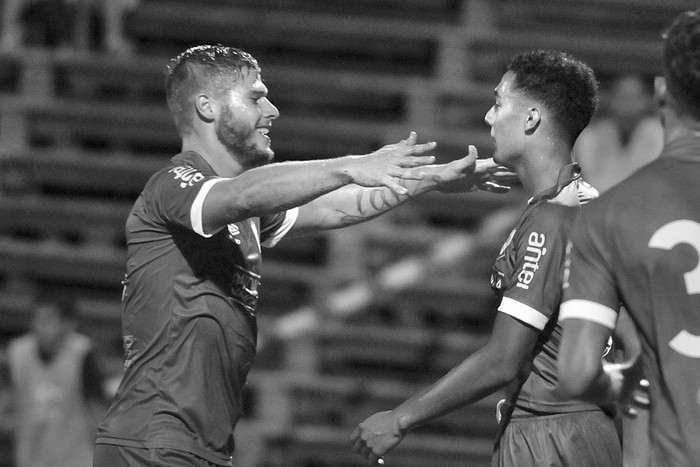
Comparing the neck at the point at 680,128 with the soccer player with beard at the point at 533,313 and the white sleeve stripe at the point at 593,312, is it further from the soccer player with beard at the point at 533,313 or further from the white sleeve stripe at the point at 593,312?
the soccer player with beard at the point at 533,313

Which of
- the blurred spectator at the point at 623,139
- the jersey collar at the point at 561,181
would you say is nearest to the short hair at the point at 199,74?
the jersey collar at the point at 561,181

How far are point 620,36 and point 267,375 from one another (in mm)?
3914

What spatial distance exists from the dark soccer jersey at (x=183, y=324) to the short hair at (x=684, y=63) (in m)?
1.62

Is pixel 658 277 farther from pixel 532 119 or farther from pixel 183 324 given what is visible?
pixel 183 324

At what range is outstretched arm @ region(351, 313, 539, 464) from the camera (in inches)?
140

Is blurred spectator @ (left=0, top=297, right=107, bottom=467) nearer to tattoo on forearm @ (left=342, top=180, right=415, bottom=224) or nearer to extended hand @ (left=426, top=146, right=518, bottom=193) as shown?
tattoo on forearm @ (left=342, top=180, right=415, bottom=224)

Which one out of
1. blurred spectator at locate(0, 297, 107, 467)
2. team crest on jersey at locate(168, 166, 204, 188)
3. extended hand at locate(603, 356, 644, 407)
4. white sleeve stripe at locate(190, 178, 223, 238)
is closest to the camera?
extended hand at locate(603, 356, 644, 407)

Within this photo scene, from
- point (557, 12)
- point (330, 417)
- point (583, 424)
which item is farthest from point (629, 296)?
point (557, 12)

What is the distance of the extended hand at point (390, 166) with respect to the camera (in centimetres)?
363

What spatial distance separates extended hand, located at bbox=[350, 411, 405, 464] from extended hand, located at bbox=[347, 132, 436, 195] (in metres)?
0.73

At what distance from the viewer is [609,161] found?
791 cm

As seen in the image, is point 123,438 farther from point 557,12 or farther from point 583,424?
point 557,12

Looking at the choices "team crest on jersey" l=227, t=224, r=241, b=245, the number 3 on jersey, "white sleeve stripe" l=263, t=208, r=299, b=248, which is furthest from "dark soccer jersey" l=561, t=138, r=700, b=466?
"white sleeve stripe" l=263, t=208, r=299, b=248

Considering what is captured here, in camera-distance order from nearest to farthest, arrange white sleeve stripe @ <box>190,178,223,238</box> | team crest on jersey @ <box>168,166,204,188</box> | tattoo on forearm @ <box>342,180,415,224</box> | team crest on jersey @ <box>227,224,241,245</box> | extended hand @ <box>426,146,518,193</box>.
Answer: white sleeve stripe @ <box>190,178,223,238</box>
team crest on jersey @ <box>168,166,204,188</box>
team crest on jersey @ <box>227,224,241,245</box>
extended hand @ <box>426,146,518,193</box>
tattoo on forearm @ <box>342,180,415,224</box>
